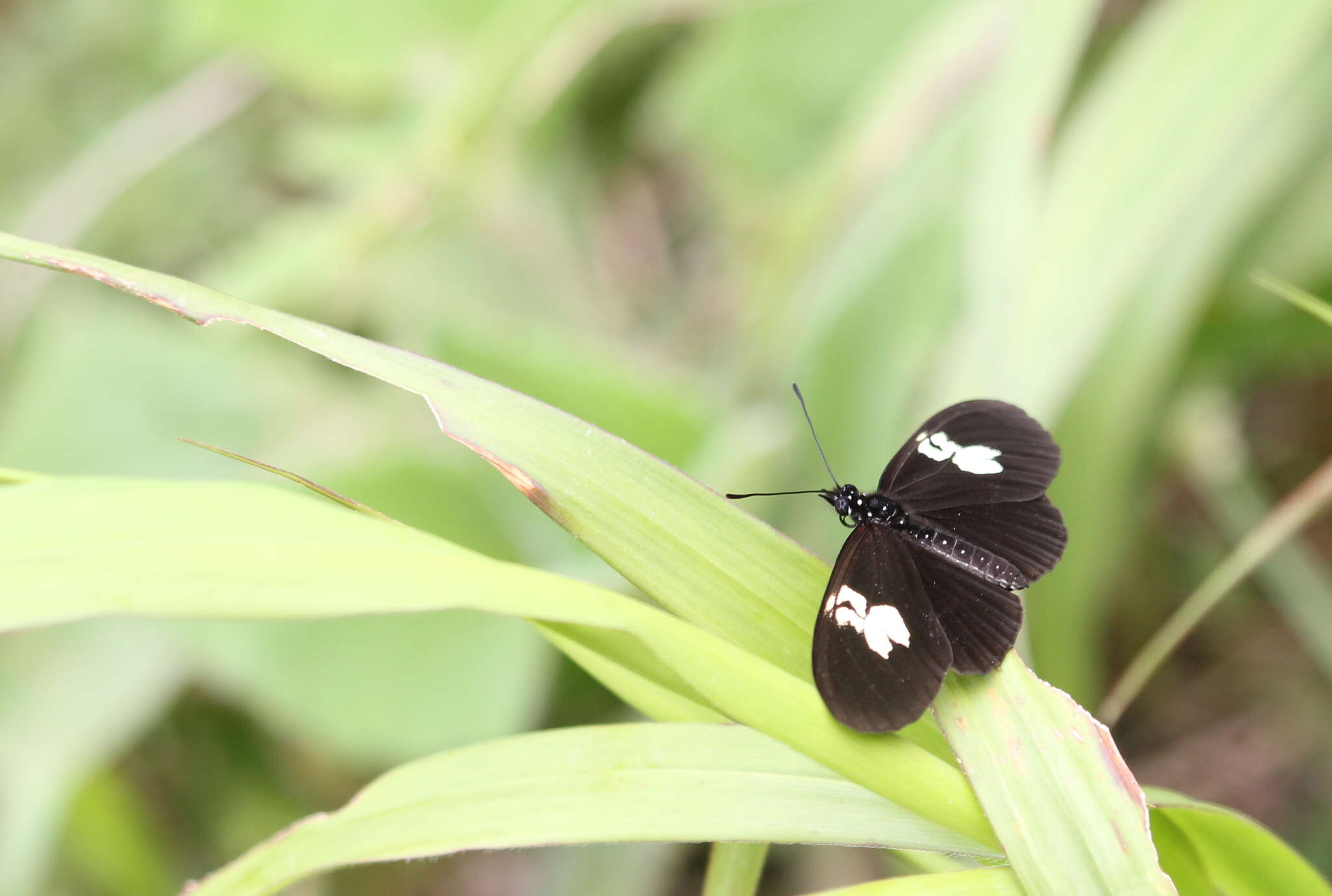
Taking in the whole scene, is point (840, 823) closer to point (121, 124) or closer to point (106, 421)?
point (106, 421)

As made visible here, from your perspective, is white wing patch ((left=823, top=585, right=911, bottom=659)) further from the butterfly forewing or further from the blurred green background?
the blurred green background

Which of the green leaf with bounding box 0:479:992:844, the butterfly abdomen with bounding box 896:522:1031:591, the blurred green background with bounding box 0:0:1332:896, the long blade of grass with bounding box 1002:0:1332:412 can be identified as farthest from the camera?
the blurred green background with bounding box 0:0:1332:896

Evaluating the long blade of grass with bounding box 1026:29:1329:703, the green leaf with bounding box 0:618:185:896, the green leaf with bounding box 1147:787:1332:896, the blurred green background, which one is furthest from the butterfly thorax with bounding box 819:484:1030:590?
the green leaf with bounding box 0:618:185:896

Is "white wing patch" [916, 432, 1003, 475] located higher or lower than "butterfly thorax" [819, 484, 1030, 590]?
higher

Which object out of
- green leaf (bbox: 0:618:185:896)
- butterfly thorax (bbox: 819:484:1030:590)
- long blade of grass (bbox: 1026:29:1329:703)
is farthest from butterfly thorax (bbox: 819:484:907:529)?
green leaf (bbox: 0:618:185:896)

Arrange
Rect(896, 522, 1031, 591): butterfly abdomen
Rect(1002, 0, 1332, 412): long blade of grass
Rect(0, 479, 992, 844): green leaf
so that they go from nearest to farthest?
1. Rect(0, 479, 992, 844): green leaf
2. Rect(896, 522, 1031, 591): butterfly abdomen
3. Rect(1002, 0, 1332, 412): long blade of grass

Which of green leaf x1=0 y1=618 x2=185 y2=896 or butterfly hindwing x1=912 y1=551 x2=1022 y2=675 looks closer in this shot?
butterfly hindwing x1=912 y1=551 x2=1022 y2=675

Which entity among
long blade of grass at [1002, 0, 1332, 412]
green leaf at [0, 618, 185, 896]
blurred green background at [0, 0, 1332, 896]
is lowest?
green leaf at [0, 618, 185, 896]

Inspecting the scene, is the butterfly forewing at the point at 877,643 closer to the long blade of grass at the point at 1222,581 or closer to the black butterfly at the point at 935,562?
the black butterfly at the point at 935,562
